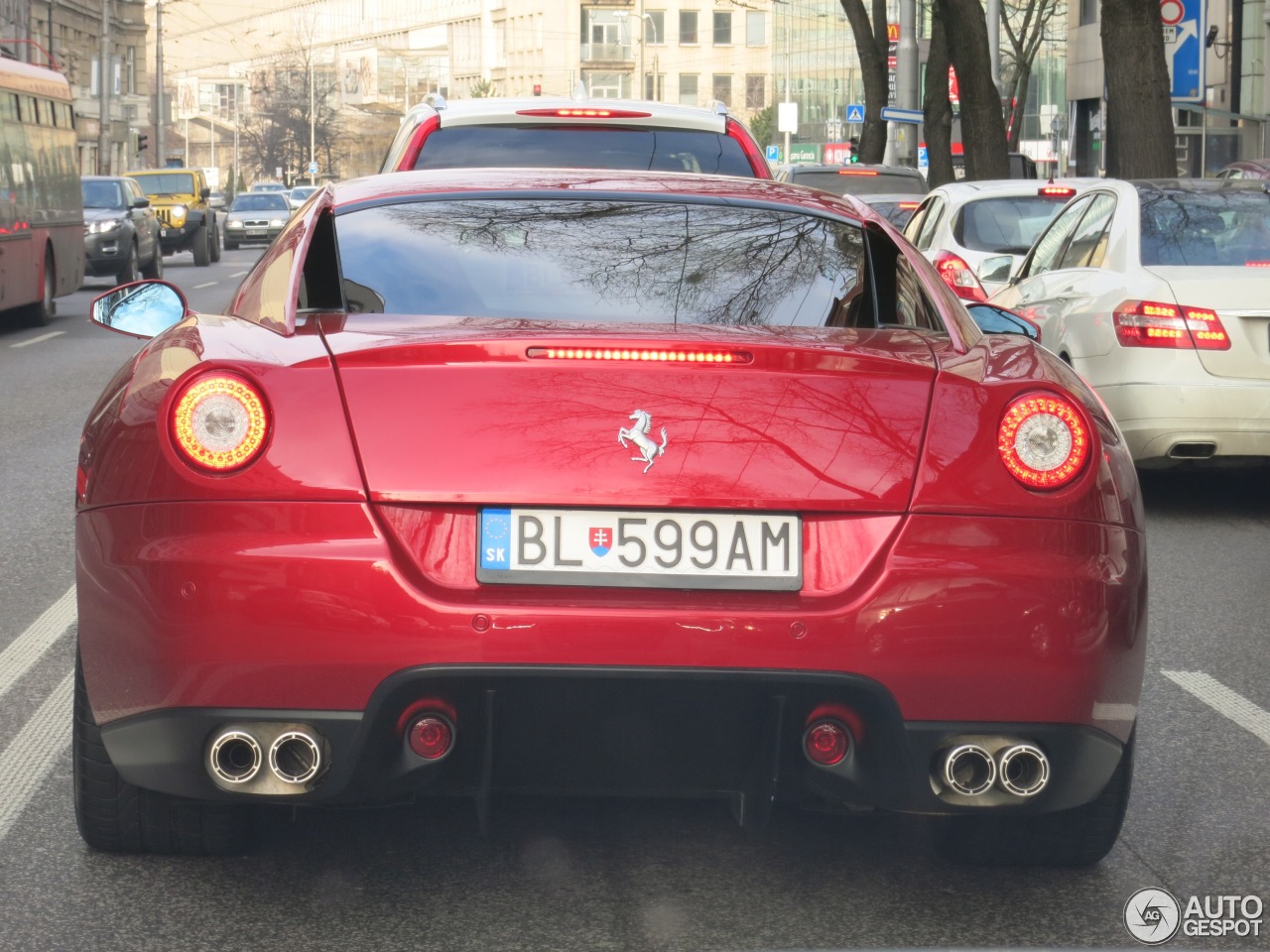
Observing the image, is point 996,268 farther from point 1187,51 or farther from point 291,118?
point 291,118

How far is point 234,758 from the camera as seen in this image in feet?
11.7

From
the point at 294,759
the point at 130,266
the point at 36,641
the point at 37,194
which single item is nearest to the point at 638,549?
the point at 294,759

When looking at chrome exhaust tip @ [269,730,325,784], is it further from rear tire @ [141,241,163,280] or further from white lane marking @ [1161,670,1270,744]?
rear tire @ [141,241,163,280]

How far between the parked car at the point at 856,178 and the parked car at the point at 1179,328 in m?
12.1

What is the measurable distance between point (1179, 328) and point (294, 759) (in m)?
6.40

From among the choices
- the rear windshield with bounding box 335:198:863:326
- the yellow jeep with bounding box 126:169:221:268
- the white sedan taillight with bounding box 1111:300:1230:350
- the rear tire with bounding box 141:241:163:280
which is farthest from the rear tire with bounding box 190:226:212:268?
the rear windshield with bounding box 335:198:863:326

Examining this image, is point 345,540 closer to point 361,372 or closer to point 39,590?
point 361,372

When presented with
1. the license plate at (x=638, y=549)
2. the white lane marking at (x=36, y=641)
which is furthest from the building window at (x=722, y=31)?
the license plate at (x=638, y=549)

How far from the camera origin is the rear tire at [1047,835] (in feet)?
13.3

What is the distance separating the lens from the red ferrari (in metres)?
3.44

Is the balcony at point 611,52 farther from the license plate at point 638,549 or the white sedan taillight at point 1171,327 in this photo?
the license plate at point 638,549

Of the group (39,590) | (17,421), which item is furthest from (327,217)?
(17,421)

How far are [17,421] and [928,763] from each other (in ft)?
34.7

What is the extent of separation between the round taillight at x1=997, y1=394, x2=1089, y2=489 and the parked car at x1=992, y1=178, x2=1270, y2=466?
18.2 ft
